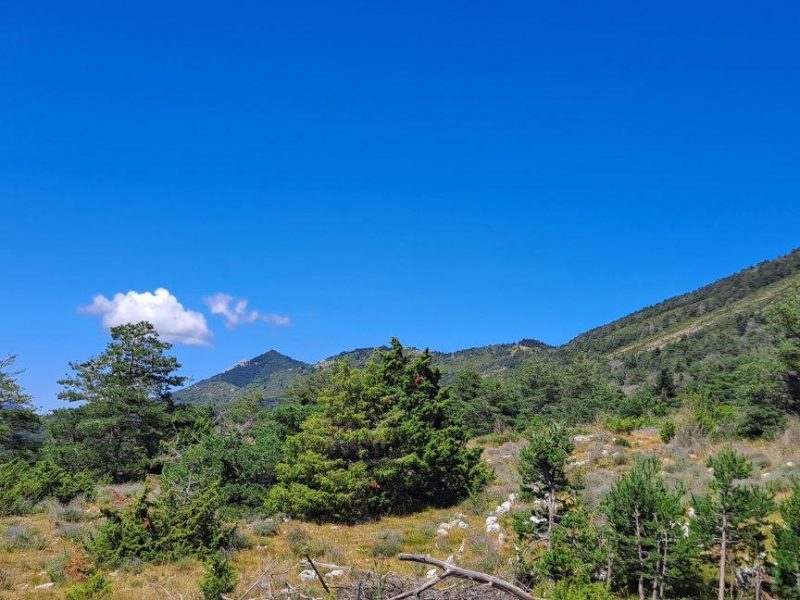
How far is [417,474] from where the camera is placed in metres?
16.8

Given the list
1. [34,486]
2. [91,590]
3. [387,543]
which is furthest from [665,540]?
[34,486]

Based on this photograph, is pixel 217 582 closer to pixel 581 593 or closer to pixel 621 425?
pixel 581 593

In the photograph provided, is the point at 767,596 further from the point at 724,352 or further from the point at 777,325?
the point at 724,352

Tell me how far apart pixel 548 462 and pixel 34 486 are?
16271 mm

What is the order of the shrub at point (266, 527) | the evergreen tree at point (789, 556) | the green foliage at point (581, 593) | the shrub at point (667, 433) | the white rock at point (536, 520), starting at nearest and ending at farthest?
the green foliage at point (581, 593)
the evergreen tree at point (789, 556)
the white rock at point (536, 520)
the shrub at point (266, 527)
the shrub at point (667, 433)

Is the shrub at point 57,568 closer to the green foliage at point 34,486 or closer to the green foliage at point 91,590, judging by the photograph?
the green foliage at point 91,590

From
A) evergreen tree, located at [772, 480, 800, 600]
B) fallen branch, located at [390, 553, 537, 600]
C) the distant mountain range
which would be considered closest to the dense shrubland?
evergreen tree, located at [772, 480, 800, 600]

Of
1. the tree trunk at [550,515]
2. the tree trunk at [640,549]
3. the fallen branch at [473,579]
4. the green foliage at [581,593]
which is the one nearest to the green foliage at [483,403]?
the tree trunk at [550,515]

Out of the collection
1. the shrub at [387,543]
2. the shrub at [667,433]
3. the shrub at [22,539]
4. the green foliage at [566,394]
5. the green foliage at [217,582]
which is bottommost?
the shrub at [387,543]

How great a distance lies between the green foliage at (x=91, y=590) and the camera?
791cm

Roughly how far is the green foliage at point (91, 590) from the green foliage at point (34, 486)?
9305 millimetres

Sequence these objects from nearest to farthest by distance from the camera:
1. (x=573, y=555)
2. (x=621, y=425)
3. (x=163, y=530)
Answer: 1. (x=573, y=555)
2. (x=163, y=530)
3. (x=621, y=425)

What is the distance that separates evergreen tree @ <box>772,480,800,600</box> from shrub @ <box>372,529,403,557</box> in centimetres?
764

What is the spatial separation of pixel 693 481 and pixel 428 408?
8273 mm
